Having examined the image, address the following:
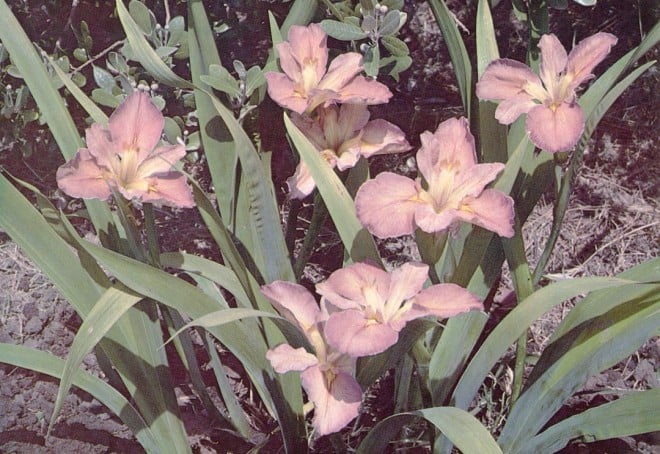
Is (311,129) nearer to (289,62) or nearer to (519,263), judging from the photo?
(289,62)

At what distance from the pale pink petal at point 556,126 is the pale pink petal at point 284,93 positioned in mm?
316

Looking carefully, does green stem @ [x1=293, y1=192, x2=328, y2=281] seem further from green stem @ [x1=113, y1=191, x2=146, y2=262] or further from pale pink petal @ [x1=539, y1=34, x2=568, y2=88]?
pale pink petal @ [x1=539, y1=34, x2=568, y2=88]

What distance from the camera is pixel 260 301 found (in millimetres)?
1103

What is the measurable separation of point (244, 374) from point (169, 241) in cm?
39

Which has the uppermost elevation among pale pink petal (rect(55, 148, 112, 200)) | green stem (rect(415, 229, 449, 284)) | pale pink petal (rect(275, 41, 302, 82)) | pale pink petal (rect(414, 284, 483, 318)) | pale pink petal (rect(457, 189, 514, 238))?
pale pink petal (rect(275, 41, 302, 82))

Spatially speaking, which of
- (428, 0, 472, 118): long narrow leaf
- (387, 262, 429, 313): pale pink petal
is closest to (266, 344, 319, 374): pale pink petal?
(387, 262, 429, 313): pale pink petal

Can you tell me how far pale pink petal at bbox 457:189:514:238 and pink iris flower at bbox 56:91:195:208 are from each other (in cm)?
36

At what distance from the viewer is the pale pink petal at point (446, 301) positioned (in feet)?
2.80

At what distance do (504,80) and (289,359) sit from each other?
1.63 feet

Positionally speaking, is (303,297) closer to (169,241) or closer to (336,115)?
(336,115)

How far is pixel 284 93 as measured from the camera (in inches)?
41.1

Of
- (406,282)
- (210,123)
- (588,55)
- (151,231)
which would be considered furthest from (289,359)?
(588,55)

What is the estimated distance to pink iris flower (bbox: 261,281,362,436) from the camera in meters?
0.89

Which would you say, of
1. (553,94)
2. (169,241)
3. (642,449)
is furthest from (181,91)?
(642,449)
